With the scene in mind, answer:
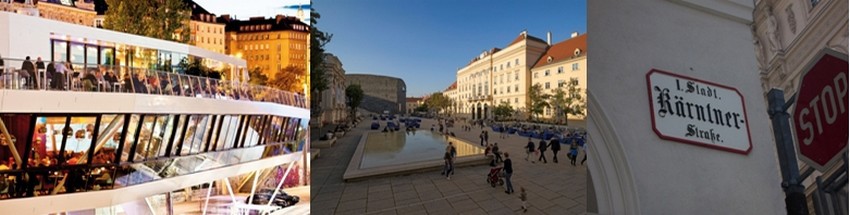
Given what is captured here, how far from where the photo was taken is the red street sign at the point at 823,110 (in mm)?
1528

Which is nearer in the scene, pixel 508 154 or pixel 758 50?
pixel 508 154

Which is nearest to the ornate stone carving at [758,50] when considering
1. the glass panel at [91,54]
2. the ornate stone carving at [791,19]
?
the ornate stone carving at [791,19]

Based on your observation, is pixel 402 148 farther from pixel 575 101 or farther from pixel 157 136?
pixel 157 136

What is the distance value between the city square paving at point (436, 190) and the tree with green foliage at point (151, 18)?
21.3 ft

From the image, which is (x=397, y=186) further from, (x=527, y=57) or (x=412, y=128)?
(x=527, y=57)

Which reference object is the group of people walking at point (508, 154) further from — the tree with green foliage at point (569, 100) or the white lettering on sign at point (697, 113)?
the white lettering on sign at point (697, 113)

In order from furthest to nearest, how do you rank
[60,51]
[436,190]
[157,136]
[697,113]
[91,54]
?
1. [91,54]
2. [60,51]
3. [157,136]
4. [697,113]
5. [436,190]

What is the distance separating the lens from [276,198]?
5773mm

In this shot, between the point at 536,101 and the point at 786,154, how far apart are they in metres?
1.62

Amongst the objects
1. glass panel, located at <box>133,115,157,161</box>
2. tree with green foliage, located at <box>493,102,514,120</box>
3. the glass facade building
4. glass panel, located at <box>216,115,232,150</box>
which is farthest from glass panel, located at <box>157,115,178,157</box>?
Answer: tree with green foliage, located at <box>493,102,514,120</box>

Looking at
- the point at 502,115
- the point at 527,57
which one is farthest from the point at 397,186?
the point at 527,57

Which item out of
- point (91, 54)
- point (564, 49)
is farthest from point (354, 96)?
point (91, 54)

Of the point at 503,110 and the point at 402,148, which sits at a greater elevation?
the point at 503,110

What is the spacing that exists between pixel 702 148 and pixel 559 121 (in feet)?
3.62
